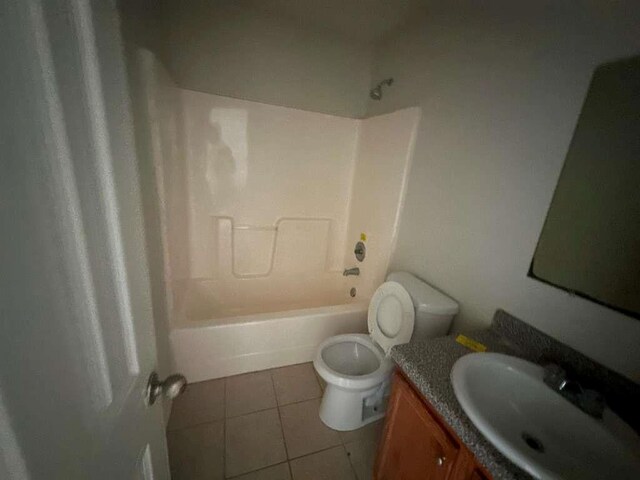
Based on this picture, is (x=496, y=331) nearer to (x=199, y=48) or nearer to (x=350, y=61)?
(x=350, y=61)

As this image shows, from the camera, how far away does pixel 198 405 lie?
1.49 metres

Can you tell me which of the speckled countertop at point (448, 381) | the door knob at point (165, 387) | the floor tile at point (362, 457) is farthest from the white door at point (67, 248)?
the floor tile at point (362, 457)

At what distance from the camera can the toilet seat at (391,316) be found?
1287mm

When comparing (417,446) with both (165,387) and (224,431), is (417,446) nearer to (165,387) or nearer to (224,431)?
(165,387)

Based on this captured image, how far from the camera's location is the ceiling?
5.02 feet

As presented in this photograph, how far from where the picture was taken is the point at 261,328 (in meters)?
1.64

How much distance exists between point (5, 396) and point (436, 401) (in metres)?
0.86

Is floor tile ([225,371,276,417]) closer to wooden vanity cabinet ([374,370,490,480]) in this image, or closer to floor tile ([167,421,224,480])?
floor tile ([167,421,224,480])

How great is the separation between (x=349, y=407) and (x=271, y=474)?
468 mm

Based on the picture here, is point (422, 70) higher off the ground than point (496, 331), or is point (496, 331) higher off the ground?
point (422, 70)

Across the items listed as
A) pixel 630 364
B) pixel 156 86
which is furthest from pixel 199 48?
pixel 630 364

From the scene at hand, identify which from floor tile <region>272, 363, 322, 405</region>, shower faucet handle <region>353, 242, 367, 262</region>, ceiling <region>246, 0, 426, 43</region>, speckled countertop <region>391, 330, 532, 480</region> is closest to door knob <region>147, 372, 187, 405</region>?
speckled countertop <region>391, 330, 532, 480</region>

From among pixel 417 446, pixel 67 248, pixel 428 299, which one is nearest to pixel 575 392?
pixel 417 446

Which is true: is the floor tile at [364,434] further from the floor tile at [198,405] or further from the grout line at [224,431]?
the floor tile at [198,405]
